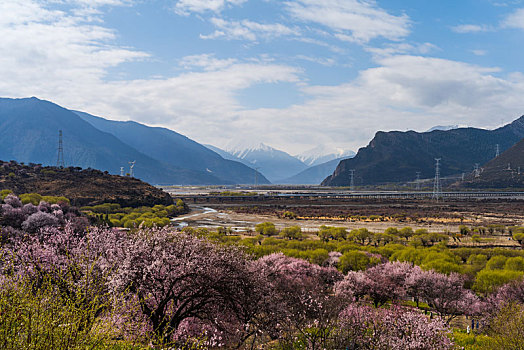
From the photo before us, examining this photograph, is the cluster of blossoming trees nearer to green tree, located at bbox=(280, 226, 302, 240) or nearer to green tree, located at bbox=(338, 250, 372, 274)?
green tree, located at bbox=(338, 250, 372, 274)

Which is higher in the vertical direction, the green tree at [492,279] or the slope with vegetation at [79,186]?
the slope with vegetation at [79,186]

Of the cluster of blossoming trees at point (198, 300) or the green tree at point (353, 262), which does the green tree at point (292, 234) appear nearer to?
the green tree at point (353, 262)

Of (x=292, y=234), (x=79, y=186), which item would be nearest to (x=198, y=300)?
(x=292, y=234)

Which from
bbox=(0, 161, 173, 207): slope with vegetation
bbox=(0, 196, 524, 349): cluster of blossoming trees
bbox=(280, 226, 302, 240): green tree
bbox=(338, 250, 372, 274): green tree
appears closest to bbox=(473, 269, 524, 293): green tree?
bbox=(338, 250, 372, 274): green tree

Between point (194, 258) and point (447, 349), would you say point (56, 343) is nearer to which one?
point (194, 258)

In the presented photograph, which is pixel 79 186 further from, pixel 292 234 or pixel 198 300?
pixel 198 300

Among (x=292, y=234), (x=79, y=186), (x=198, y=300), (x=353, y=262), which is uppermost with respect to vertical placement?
(x=79, y=186)

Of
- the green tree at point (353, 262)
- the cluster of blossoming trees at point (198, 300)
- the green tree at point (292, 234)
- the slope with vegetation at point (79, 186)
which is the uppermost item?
the slope with vegetation at point (79, 186)

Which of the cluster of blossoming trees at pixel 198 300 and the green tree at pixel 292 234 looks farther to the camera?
the green tree at pixel 292 234

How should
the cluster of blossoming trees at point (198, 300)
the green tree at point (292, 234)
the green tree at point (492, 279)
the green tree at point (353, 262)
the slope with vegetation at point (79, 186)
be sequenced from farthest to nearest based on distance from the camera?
the slope with vegetation at point (79, 186) → the green tree at point (292, 234) → the green tree at point (353, 262) → the green tree at point (492, 279) → the cluster of blossoming trees at point (198, 300)

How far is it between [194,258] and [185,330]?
14.1 feet

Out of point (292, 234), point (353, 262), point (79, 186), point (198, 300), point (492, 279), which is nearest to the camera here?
point (198, 300)

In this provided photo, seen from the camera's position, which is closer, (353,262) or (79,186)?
(353,262)

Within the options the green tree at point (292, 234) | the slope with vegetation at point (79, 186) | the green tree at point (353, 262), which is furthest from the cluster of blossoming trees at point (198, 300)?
the slope with vegetation at point (79, 186)
